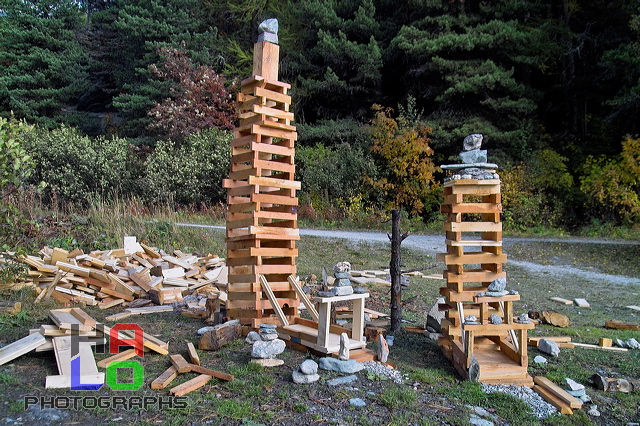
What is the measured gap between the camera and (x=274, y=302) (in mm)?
5477

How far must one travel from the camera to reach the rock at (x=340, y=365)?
4438 mm

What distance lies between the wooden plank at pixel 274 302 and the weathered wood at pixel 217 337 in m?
0.49

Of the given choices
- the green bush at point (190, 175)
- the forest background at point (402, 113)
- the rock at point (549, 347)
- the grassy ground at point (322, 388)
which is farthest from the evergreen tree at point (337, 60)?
the rock at point (549, 347)

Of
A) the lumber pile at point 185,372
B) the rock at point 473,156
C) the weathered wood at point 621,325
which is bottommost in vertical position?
the weathered wood at point 621,325

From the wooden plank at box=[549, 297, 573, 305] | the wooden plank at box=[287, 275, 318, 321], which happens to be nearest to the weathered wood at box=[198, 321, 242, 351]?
the wooden plank at box=[287, 275, 318, 321]

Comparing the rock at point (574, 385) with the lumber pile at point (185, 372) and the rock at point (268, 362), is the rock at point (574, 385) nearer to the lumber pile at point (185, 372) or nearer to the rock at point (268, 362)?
the rock at point (268, 362)

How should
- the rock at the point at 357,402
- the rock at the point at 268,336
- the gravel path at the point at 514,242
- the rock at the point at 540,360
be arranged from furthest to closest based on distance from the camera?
the gravel path at the point at 514,242, the rock at the point at 540,360, the rock at the point at 268,336, the rock at the point at 357,402

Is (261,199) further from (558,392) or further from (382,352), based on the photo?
(558,392)

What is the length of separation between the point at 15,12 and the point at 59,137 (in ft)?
38.6

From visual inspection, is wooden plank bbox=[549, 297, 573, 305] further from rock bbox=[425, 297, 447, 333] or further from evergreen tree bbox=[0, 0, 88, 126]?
evergreen tree bbox=[0, 0, 88, 126]

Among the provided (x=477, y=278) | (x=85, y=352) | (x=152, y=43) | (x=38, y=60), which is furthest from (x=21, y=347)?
(x=38, y=60)

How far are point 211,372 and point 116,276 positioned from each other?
4.38 metres

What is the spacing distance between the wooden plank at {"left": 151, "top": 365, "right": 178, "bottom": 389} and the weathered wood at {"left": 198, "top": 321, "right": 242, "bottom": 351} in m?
0.64

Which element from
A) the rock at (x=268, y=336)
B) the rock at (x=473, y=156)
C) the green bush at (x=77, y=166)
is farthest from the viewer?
the green bush at (x=77, y=166)
